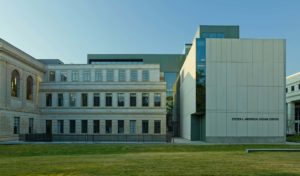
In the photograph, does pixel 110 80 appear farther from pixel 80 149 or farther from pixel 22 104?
pixel 80 149

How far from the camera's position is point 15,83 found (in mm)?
51625

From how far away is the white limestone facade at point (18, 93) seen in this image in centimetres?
4619

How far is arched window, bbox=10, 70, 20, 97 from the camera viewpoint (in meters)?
50.8

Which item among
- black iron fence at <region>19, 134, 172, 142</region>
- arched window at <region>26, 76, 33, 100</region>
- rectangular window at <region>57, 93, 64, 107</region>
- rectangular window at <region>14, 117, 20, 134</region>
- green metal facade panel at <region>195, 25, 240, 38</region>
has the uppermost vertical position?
green metal facade panel at <region>195, 25, 240, 38</region>

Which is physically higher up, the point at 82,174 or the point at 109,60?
the point at 109,60

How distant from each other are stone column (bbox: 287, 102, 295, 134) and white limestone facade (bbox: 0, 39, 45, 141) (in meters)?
60.1

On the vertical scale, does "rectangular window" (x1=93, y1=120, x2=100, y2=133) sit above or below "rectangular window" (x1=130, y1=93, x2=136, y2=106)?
below

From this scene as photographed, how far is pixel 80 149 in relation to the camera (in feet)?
103

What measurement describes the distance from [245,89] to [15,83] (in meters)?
33.2

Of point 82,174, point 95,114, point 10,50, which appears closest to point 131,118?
point 95,114

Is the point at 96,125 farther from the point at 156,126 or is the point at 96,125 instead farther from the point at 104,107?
the point at 156,126

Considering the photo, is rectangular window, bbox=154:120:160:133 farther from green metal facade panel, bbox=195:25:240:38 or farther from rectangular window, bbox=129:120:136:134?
green metal facade panel, bbox=195:25:240:38

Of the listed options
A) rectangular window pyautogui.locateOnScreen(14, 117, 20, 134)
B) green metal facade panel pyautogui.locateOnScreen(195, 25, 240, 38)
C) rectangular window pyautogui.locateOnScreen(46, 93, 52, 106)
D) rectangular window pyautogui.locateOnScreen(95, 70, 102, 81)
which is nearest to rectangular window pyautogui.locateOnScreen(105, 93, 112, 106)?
rectangular window pyautogui.locateOnScreen(95, 70, 102, 81)

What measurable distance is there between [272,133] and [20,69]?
1448 inches
